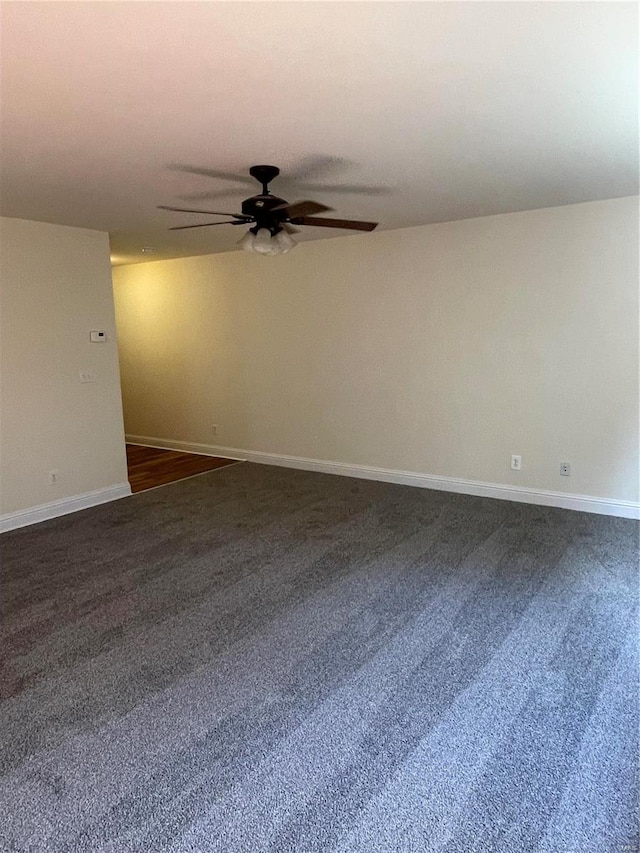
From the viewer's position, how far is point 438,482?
5051 mm

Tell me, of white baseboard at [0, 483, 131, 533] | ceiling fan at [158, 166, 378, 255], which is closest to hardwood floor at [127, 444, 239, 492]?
white baseboard at [0, 483, 131, 533]

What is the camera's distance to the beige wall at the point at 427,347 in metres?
4.17

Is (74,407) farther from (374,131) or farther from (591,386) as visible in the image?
(591,386)

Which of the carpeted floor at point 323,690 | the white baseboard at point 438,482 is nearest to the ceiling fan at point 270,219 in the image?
the carpeted floor at point 323,690

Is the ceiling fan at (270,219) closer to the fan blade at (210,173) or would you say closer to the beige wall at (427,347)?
the fan blade at (210,173)

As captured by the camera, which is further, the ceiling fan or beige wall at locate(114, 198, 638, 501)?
beige wall at locate(114, 198, 638, 501)

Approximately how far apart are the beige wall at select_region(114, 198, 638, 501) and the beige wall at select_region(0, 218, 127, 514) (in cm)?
156

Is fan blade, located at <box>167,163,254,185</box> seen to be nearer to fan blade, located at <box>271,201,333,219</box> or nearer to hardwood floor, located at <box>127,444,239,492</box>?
fan blade, located at <box>271,201,333,219</box>

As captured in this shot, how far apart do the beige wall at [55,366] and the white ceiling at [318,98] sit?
2.54 ft

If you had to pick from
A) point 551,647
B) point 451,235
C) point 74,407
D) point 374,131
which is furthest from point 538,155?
point 74,407

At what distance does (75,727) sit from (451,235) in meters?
4.26

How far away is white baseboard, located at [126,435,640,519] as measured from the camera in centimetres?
431

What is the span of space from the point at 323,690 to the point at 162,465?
4.33m

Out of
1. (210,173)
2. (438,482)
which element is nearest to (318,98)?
(210,173)
